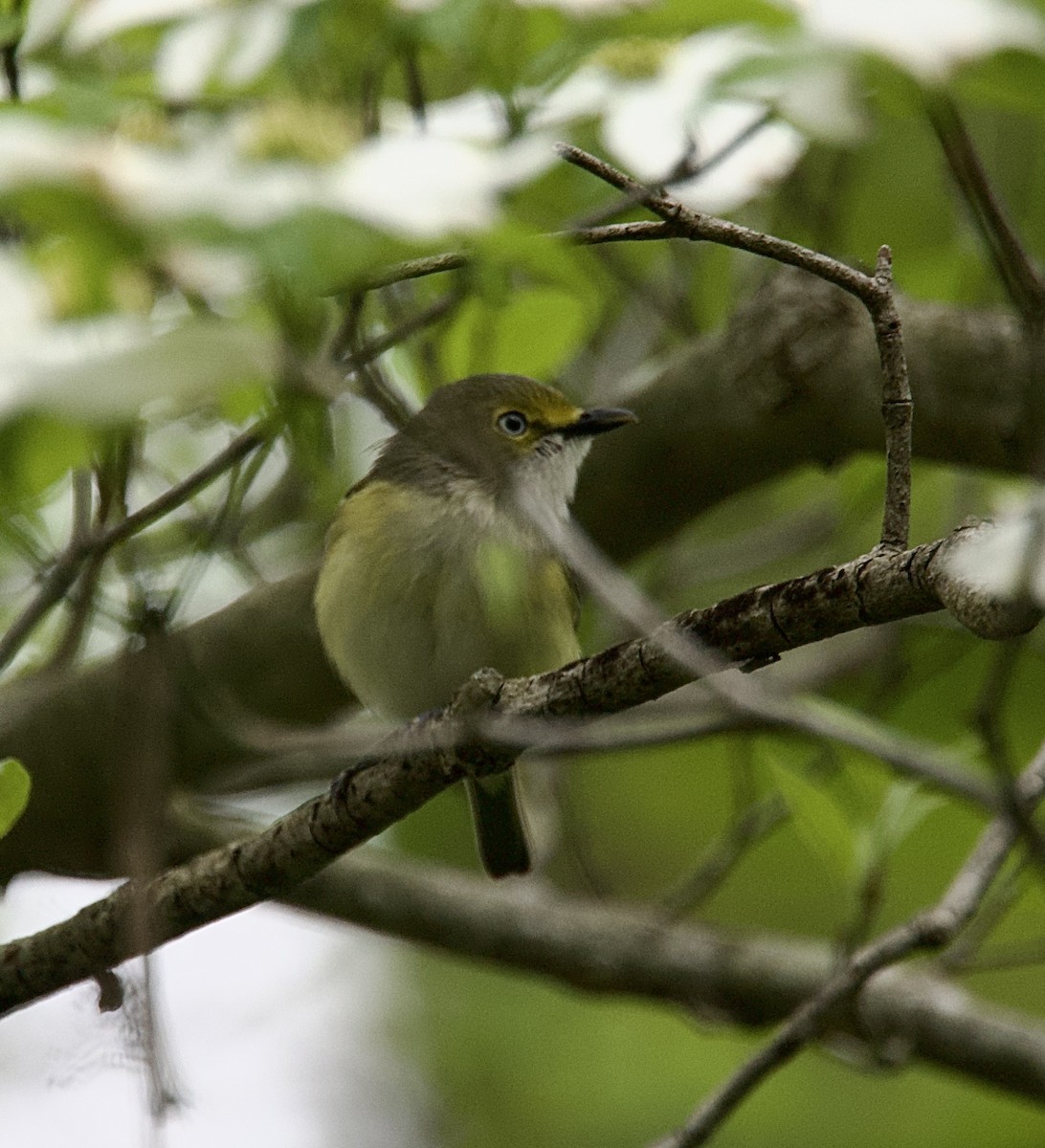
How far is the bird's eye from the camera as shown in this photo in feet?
18.1

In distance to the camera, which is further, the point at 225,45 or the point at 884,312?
the point at 225,45

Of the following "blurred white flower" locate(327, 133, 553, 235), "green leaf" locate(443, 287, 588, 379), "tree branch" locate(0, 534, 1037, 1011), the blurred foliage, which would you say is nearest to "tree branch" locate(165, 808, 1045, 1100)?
the blurred foliage

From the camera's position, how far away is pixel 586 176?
4.00m

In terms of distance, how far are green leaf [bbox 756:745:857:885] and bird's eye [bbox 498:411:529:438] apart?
67.4 inches

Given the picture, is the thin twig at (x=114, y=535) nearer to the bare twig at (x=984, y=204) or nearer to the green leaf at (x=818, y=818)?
the bare twig at (x=984, y=204)

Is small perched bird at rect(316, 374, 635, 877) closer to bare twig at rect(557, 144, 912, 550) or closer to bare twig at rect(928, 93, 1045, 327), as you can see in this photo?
bare twig at rect(928, 93, 1045, 327)

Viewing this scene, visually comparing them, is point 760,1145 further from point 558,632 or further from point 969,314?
point 969,314

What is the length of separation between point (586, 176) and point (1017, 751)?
12.9 ft

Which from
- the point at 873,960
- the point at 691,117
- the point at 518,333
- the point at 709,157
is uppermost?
the point at 518,333

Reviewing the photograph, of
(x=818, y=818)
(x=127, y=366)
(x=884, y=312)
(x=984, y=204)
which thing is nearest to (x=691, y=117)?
(x=884, y=312)

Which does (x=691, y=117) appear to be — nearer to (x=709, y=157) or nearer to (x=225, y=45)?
(x=225, y=45)

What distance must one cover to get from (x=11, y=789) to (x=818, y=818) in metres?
2.21

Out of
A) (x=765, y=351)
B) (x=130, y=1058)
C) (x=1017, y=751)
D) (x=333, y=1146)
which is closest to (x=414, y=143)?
(x=130, y=1058)

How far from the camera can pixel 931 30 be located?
1.88m
